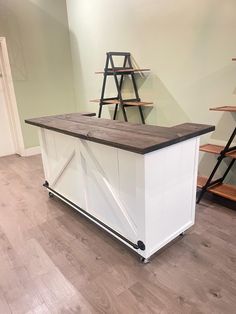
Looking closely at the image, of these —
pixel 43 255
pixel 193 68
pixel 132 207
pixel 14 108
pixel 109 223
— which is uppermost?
pixel 193 68

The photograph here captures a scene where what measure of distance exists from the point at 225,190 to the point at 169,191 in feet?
3.47

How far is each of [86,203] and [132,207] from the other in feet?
2.05

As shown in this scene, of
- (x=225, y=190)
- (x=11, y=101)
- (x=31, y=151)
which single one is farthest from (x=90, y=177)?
(x=11, y=101)

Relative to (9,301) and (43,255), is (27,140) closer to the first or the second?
(43,255)

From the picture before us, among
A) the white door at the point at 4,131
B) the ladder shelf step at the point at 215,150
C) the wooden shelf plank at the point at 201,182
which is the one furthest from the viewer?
the white door at the point at 4,131

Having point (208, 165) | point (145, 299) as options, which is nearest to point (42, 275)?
point (145, 299)

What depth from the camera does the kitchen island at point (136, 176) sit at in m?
1.55

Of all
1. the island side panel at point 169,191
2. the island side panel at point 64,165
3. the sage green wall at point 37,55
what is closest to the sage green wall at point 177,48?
the sage green wall at point 37,55

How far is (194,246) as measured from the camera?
1910 millimetres

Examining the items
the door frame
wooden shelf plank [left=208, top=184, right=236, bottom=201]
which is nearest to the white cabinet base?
wooden shelf plank [left=208, top=184, right=236, bottom=201]

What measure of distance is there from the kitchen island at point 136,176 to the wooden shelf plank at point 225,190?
57 cm

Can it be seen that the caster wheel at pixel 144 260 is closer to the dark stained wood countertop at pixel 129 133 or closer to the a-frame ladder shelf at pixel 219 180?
the dark stained wood countertop at pixel 129 133

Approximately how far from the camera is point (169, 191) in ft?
5.65

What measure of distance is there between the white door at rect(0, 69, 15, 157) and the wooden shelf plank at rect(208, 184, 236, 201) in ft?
11.8
